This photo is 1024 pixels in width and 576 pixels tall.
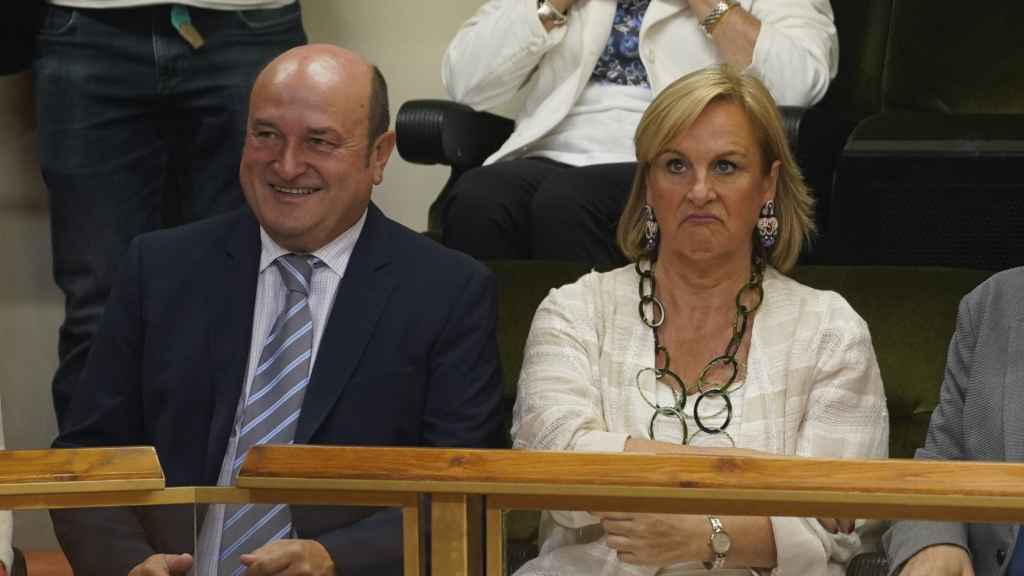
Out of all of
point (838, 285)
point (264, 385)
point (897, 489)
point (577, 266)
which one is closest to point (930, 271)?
point (838, 285)

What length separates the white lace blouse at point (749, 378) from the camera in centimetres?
195

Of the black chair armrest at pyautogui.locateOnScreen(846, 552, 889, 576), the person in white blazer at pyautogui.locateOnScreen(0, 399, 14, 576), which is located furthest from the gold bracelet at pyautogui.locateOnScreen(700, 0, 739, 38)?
the person in white blazer at pyautogui.locateOnScreen(0, 399, 14, 576)

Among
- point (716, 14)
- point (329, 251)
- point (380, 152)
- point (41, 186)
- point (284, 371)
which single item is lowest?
point (41, 186)

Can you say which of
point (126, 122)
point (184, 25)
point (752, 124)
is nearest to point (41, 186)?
point (126, 122)

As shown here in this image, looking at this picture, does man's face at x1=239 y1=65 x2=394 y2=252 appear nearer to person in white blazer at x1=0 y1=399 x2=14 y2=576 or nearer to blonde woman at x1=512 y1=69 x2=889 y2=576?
blonde woman at x1=512 y1=69 x2=889 y2=576

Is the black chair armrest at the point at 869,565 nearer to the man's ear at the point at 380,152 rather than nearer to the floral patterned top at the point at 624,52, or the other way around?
the man's ear at the point at 380,152

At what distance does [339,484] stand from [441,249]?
2.54ft

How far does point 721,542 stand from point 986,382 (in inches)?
22.8

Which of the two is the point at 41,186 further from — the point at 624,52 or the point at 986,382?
the point at 986,382

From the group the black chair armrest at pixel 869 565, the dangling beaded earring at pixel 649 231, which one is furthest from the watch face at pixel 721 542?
the dangling beaded earring at pixel 649 231

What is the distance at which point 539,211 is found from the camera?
269 cm

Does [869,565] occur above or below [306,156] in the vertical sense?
below

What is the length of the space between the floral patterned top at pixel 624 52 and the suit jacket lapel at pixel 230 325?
3.18 ft

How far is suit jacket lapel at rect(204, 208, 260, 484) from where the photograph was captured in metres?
1.95
